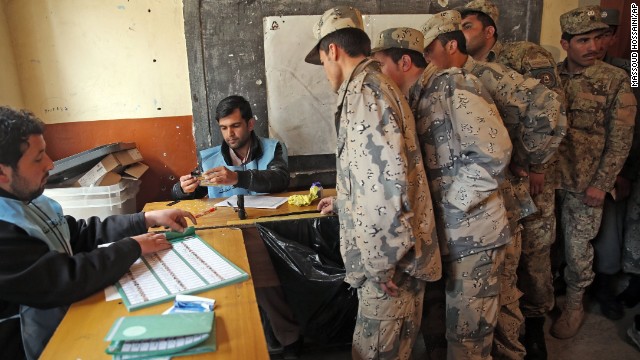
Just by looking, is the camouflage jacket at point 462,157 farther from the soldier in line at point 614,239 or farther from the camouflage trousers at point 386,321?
the soldier in line at point 614,239

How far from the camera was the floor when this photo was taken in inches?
92.9

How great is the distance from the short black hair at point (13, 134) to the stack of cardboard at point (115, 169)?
1.39 meters

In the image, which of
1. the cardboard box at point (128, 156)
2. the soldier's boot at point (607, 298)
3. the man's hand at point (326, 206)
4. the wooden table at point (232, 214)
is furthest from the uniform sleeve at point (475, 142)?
the cardboard box at point (128, 156)

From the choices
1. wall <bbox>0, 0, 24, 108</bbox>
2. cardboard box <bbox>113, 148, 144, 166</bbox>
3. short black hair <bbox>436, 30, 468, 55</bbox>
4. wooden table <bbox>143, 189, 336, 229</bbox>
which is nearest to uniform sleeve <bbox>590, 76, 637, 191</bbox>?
short black hair <bbox>436, 30, 468, 55</bbox>

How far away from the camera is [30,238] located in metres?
1.19

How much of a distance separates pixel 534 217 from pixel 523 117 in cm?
69

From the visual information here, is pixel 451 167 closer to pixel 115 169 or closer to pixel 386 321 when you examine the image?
pixel 386 321

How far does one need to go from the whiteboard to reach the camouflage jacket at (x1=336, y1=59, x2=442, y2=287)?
1666 mm

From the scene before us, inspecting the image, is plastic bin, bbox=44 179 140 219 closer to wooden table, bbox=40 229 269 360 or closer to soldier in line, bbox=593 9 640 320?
wooden table, bbox=40 229 269 360

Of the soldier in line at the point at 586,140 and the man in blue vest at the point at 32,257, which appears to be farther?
Result: the soldier in line at the point at 586,140

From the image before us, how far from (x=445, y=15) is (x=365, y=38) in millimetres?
547

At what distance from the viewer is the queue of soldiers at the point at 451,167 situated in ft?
4.60

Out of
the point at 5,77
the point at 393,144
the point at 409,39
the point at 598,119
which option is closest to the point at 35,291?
the point at 393,144

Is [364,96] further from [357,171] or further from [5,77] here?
[5,77]
